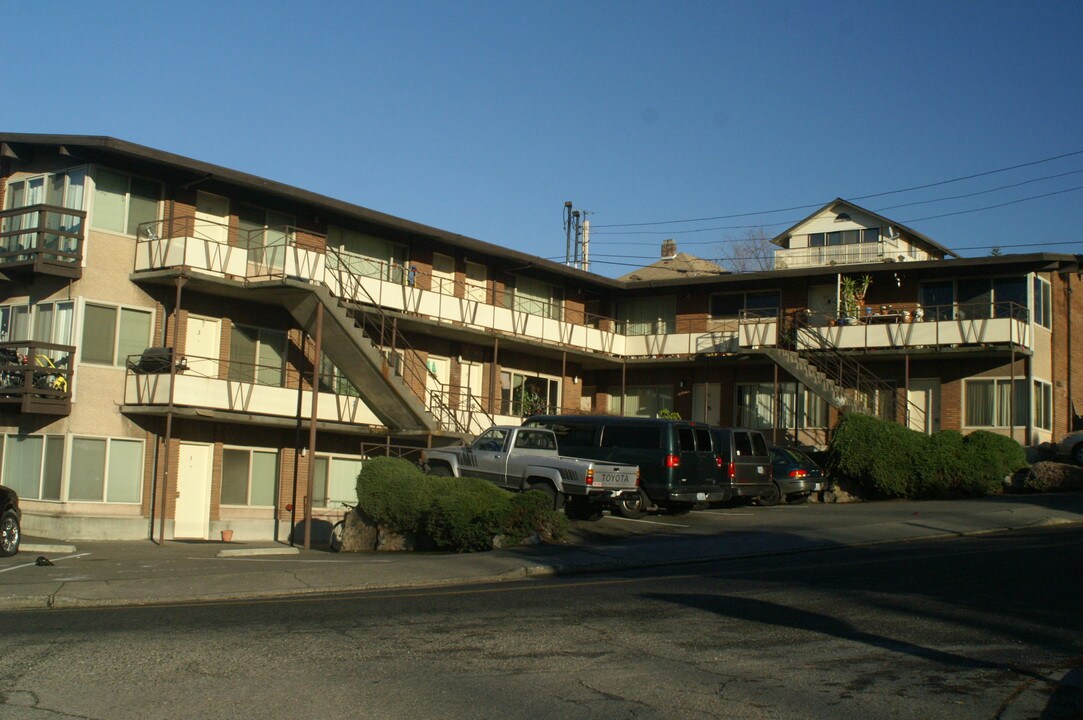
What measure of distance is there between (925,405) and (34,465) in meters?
27.0

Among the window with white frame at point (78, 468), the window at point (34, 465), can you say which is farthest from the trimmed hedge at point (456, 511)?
the window at point (34, 465)

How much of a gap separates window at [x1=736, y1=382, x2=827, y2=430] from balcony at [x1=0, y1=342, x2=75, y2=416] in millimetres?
22854

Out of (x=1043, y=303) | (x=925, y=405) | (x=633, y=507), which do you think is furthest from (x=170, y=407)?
(x=1043, y=303)

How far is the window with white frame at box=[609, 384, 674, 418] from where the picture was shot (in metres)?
41.5

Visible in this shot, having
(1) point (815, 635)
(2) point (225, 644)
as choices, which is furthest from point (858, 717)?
(2) point (225, 644)

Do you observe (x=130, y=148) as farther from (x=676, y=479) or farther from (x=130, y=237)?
(x=676, y=479)

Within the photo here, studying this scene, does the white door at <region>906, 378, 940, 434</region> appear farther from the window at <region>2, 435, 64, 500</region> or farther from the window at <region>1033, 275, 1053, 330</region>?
the window at <region>2, 435, 64, 500</region>

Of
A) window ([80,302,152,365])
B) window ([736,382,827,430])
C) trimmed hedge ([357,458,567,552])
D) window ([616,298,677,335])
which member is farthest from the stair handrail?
window ([80,302,152,365])

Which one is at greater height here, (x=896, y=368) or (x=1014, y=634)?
(x=896, y=368)

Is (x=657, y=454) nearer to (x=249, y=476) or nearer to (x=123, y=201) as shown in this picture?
(x=249, y=476)

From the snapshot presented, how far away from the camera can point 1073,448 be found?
3158cm

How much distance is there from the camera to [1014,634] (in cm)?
1054

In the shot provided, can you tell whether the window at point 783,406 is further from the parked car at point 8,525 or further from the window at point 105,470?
the parked car at point 8,525

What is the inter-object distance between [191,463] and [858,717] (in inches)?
887
